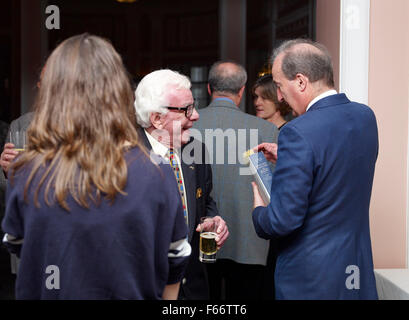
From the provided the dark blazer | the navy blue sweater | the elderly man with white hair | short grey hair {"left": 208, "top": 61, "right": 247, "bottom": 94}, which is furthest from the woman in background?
the navy blue sweater

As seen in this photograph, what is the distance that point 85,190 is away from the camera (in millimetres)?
1056

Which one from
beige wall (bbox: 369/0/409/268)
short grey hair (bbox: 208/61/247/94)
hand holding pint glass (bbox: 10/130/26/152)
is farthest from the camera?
short grey hair (bbox: 208/61/247/94)

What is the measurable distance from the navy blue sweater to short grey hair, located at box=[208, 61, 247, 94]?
1736 millimetres

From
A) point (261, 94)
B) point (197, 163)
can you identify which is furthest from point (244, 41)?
point (197, 163)

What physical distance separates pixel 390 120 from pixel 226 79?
986 mm

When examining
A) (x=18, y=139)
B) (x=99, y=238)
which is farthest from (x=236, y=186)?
(x=99, y=238)

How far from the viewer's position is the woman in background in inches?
126

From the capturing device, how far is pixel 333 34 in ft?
8.59

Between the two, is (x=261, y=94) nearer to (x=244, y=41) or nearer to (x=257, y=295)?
(x=257, y=295)

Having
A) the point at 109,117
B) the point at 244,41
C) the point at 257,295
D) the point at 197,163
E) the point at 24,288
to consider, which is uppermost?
the point at 244,41

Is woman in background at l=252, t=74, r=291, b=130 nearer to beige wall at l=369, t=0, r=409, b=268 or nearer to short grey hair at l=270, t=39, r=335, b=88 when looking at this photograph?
beige wall at l=369, t=0, r=409, b=268

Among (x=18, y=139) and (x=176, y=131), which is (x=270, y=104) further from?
(x=18, y=139)

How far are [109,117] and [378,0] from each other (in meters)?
1.88

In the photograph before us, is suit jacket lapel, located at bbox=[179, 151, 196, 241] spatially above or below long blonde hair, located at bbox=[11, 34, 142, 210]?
below
